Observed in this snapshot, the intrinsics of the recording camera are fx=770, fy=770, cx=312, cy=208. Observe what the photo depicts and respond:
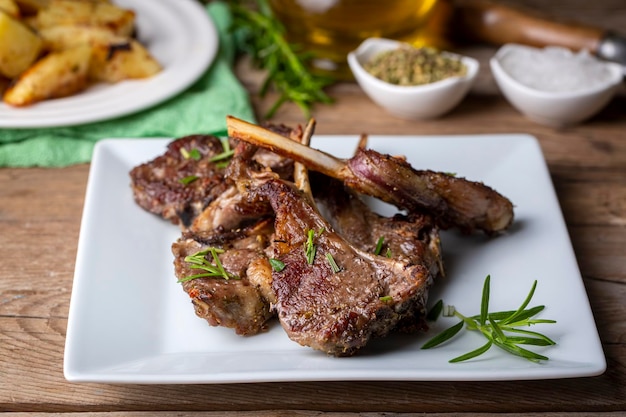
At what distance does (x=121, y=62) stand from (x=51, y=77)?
1.02ft

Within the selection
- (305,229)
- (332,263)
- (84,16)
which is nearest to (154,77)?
(84,16)

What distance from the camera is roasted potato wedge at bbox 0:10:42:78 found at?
3.02 m

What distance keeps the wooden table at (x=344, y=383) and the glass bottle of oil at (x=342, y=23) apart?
179 mm

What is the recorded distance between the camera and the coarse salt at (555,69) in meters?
3.30

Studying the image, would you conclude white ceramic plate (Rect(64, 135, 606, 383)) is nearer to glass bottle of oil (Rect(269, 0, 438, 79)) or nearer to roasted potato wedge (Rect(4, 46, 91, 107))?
roasted potato wedge (Rect(4, 46, 91, 107))

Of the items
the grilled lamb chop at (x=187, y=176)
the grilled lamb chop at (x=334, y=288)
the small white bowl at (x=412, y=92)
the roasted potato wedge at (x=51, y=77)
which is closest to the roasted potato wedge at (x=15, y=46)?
the roasted potato wedge at (x=51, y=77)

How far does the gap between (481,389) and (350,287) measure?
1.70 feet

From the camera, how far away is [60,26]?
3240 millimetres

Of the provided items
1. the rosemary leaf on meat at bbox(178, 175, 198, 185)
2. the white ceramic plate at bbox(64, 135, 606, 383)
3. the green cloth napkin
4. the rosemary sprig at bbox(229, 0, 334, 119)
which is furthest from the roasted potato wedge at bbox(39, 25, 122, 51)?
the rosemary leaf on meat at bbox(178, 175, 198, 185)

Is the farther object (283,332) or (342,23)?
(342,23)

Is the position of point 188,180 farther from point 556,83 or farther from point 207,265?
point 556,83

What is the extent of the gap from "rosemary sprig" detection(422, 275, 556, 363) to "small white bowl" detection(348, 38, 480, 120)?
125 centimetres

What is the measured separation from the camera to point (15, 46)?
3.06 m

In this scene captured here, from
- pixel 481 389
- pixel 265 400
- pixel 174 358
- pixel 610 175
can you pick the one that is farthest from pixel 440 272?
pixel 610 175
